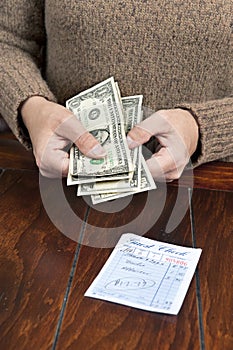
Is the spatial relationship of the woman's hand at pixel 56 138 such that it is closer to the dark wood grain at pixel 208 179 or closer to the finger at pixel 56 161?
the finger at pixel 56 161

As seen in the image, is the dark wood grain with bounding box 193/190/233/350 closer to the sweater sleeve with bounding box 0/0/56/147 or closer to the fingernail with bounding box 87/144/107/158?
the fingernail with bounding box 87/144/107/158

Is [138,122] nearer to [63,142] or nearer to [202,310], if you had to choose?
[63,142]

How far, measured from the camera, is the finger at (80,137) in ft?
3.39

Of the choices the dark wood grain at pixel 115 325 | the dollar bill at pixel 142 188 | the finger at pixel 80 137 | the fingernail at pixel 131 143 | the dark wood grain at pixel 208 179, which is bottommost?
the dark wood grain at pixel 208 179

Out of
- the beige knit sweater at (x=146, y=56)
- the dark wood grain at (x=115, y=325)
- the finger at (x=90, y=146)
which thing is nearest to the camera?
the dark wood grain at (x=115, y=325)

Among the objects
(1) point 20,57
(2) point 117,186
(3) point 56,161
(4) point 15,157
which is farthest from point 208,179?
(1) point 20,57

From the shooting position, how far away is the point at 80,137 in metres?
1.04

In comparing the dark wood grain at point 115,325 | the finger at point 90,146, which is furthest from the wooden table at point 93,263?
the finger at point 90,146

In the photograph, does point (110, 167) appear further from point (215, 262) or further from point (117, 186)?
point (215, 262)

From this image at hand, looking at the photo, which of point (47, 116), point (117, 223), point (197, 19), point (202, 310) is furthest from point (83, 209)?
point (197, 19)

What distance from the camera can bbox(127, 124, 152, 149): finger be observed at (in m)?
1.05

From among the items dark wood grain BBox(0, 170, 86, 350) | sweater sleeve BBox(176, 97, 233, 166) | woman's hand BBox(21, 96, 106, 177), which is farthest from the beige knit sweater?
dark wood grain BBox(0, 170, 86, 350)

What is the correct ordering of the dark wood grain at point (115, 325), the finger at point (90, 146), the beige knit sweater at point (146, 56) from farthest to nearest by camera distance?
the beige knit sweater at point (146, 56), the finger at point (90, 146), the dark wood grain at point (115, 325)

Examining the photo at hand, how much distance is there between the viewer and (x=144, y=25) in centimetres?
115
